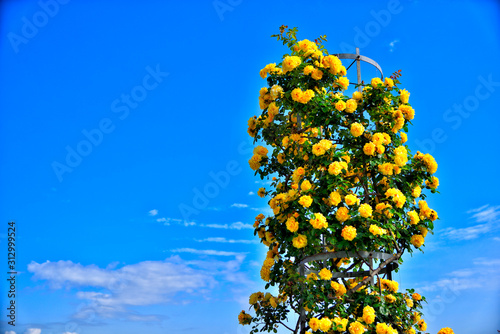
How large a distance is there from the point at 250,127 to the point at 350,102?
165 cm

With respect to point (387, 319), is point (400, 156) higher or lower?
higher

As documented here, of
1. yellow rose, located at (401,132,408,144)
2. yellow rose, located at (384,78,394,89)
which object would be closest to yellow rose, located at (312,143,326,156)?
yellow rose, located at (401,132,408,144)

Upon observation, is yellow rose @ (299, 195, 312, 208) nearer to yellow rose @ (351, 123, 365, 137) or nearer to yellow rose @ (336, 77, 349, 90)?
yellow rose @ (351, 123, 365, 137)

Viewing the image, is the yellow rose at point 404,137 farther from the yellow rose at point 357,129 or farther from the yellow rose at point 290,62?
the yellow rose at point 290,62

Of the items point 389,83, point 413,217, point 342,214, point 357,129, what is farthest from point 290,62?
point 413,217

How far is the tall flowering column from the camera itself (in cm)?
533

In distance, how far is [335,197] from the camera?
5.34m

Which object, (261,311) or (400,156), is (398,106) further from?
(261,311)

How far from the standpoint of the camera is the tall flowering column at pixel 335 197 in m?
5.33

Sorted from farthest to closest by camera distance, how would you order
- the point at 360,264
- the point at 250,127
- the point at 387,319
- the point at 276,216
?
the point at 250,127 → the point at 360,264 → the point at 276,216 → the point at 387,319

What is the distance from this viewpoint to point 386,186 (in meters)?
5.96

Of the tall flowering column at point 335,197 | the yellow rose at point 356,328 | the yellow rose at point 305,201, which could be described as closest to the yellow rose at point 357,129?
the tall flowering column at point 335,197

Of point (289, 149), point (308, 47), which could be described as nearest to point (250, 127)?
point (289, 149)

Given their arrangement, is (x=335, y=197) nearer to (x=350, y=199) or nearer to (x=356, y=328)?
(x=350, y=199)
